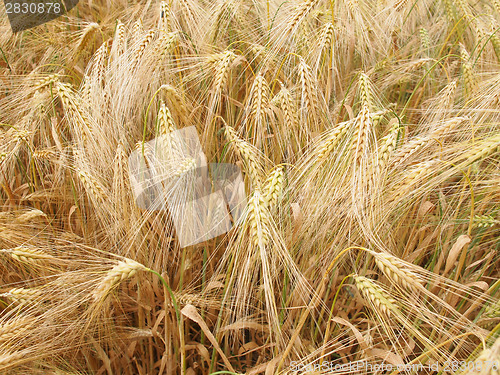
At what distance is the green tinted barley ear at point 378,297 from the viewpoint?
3.28ft

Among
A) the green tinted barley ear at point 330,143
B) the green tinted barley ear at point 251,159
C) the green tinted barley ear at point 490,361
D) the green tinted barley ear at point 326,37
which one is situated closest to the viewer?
the green tinted barley ear at point 490,361

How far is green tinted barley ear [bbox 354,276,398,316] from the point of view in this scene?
100 cm

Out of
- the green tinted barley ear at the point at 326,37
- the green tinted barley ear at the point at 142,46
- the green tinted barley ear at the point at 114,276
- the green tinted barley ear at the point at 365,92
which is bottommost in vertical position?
→ the green tinted barley ear at the point at 114,276

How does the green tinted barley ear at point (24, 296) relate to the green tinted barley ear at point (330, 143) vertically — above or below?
below

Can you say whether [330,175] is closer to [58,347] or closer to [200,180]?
[200,180]

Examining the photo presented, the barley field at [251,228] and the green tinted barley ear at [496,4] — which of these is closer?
the barley field at [251,228]

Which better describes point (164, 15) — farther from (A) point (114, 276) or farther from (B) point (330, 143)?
(A) point (114, 276)

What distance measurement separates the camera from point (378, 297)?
1.02m

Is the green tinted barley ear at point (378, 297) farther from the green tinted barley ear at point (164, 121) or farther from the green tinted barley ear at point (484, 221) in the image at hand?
the green tinted barley ear at point (164, 121)

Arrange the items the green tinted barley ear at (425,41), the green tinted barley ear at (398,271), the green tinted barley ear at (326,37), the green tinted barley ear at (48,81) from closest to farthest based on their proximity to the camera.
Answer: the green tinted barley ear at (398,271)
the green tinted barley ear at (48,81)
the green tinted barley ear at (326,37)
the green tinted barley ear at (425,41)

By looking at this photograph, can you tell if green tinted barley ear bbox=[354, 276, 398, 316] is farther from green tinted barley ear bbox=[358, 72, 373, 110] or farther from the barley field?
green tinted barley ear bbox=[358, 72, 373, 110]

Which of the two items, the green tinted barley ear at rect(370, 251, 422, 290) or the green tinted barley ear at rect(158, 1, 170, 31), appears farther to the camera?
the green tinted barley ear at rect(158, 1, 170, 31)

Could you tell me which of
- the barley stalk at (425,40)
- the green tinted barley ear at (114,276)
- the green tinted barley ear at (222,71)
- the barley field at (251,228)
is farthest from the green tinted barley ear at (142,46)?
the barley stalk at (425,40)

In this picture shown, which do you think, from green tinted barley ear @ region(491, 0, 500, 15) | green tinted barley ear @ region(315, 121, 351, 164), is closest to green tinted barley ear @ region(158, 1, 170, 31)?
green tinted barley ear @ region(315, 121, 351, 164)
